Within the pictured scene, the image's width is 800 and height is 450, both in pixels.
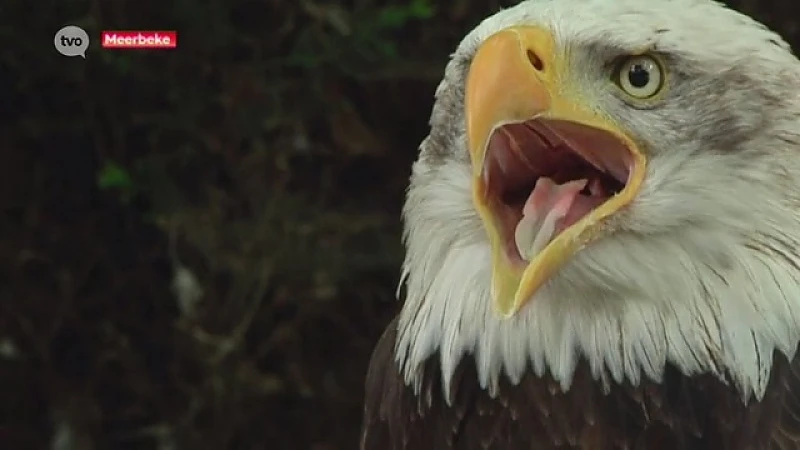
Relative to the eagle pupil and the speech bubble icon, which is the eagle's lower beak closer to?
the eagle pupil

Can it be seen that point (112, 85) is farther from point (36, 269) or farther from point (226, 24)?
point (36, 269)

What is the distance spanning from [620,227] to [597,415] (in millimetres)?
176

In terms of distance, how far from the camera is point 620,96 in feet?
2.97

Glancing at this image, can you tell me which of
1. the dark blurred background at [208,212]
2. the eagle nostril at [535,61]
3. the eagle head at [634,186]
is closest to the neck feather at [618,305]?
the eagle head at [634,186]

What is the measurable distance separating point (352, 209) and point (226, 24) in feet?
1.13

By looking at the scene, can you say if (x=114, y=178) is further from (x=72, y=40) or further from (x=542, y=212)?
(x=542, y=212)

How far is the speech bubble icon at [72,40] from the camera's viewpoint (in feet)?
5.59

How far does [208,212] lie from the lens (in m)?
1.76

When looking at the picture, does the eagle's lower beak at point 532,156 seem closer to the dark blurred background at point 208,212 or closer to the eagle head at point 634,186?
the eagle head at point 634,186

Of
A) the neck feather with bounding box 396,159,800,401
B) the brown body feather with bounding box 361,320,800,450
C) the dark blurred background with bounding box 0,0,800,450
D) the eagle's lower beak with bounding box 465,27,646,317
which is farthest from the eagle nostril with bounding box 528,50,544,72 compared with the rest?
the dark blurred background with bounding box 0,0,800,450

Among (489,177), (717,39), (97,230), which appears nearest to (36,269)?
(97,230)

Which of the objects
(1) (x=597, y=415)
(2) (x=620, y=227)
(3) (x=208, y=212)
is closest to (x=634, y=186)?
(2) (x=620, y=227)

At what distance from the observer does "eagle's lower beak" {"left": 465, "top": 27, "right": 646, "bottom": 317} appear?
869 millimetres

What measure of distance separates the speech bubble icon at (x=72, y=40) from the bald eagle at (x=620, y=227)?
88 cm
